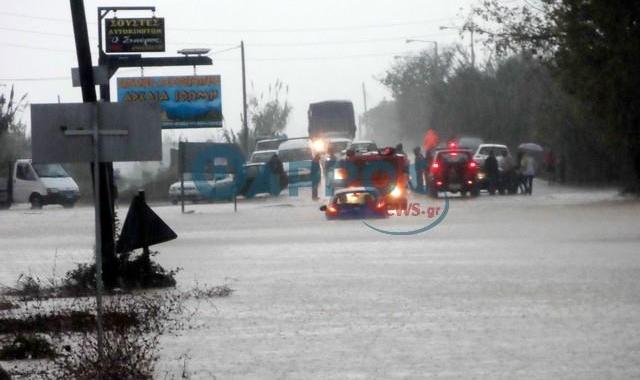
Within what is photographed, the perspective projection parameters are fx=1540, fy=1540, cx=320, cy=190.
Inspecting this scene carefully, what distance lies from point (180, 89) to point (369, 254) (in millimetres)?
36605

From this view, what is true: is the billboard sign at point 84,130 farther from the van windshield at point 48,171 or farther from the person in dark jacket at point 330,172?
the van windshield at point 48,171

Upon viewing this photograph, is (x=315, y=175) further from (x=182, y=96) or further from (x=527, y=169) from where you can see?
(x=182, y=96)

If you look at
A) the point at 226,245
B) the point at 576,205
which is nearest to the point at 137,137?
the point at 226,245

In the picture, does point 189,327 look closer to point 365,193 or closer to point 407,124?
point 365,193

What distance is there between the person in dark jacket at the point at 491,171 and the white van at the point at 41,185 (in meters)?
18.2

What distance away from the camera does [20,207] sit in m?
70.6

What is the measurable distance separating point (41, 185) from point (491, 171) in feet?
64.6

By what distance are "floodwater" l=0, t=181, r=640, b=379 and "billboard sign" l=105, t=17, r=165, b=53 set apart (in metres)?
5.14

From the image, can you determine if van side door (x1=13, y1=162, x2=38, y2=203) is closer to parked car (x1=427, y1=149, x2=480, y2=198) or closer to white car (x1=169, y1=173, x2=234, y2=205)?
white car (x1=169, y1=173, x2=234, y2=205)

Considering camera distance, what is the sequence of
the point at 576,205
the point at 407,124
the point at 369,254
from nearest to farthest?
1. the point at 369,254
2. the point at 576,205
3. the point at 407,124

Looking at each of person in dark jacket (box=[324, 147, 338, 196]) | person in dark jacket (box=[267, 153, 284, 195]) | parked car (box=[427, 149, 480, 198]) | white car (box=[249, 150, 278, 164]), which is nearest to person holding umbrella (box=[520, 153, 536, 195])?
parked car (box=[427, 149, 480, 198])

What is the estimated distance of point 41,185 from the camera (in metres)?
66.8

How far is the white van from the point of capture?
6662cm

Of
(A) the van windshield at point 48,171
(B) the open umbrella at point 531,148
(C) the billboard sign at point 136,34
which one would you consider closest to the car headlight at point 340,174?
(B) the open umbrella at point 531,148
